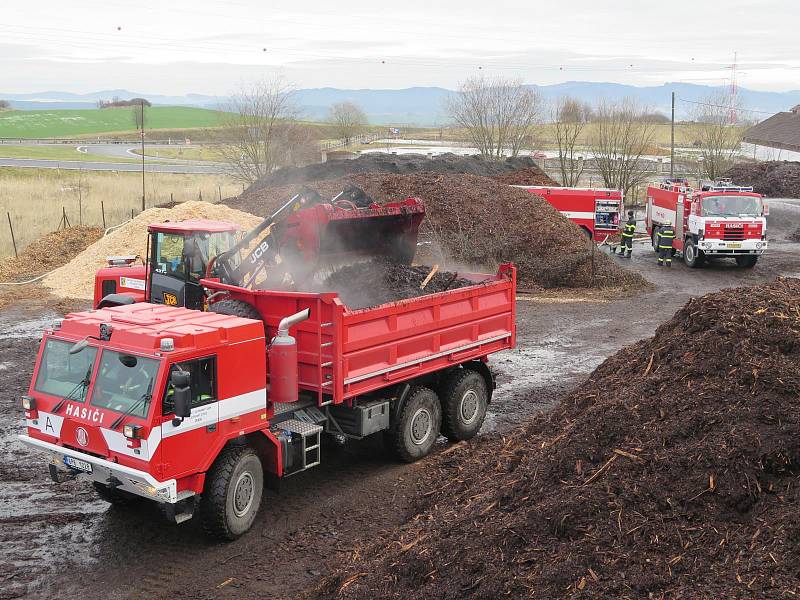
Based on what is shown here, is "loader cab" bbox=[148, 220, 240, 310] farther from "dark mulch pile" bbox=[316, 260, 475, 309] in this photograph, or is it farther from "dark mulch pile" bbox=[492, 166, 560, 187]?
"dark mulch pile" bbox=[492, 166, 560, 187]

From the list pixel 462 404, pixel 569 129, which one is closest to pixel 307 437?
pixel 462 404

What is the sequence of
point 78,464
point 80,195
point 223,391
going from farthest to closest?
1. point 80,195
2. point 223,391
3. point 78,464

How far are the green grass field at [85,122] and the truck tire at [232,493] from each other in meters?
87.2

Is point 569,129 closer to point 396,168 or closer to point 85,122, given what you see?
point 396,168

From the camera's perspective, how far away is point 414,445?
9.90m

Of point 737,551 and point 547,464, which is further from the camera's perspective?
point 547,464

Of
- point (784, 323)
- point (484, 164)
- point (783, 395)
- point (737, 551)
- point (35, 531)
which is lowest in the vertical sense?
point (35, 531)

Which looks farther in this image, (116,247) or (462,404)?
(116,247)

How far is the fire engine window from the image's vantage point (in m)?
7.06

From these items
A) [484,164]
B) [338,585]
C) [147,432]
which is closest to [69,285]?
[147,432]

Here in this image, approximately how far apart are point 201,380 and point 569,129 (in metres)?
41.5

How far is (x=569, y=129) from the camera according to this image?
150 ft

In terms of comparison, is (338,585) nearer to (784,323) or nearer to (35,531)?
(35,531)

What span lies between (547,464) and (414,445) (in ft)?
10.9
